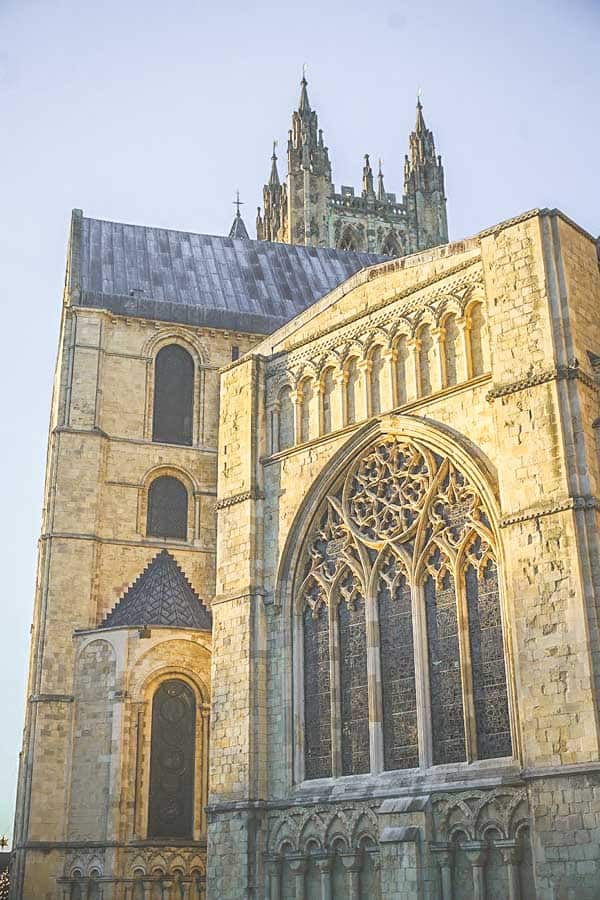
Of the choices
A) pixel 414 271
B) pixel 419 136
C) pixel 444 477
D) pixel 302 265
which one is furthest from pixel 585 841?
pixel 419 136

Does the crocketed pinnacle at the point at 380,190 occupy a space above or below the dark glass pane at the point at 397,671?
above

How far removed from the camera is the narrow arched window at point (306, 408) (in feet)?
72.3

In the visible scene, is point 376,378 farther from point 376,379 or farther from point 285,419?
point 285,419

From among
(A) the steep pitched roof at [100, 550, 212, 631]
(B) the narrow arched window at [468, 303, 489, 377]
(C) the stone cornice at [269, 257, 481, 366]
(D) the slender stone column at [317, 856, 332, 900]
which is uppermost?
(C) the stone cornice at [269, 257, 481, 366]

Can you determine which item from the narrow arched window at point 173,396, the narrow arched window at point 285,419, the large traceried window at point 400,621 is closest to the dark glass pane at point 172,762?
the large traceried window at point 400,621

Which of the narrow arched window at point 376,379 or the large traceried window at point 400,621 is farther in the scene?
the narrow arched window at point 376,379

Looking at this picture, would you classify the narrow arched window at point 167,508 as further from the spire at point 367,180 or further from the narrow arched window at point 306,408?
the spire at point 367,180

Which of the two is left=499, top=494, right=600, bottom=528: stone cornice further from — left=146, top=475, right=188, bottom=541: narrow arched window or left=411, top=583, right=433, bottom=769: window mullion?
left=146, top=475, right=188, bottom=541: narrow arched window

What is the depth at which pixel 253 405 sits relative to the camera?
22.8 metres

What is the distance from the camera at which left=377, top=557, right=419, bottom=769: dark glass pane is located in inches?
739

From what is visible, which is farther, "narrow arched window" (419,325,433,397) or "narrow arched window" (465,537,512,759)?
"narrow arched window" (419,325,433,397)

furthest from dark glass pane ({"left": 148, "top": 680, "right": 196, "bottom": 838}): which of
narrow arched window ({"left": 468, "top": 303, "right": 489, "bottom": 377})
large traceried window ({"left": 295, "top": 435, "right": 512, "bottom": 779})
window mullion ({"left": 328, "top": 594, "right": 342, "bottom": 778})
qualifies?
narrow arched window ({"left": 468, "top": 303, "right": 489, "bottom": 377})

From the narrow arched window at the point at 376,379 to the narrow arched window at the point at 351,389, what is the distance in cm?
41

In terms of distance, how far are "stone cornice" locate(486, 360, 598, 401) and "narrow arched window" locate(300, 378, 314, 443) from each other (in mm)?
4971
